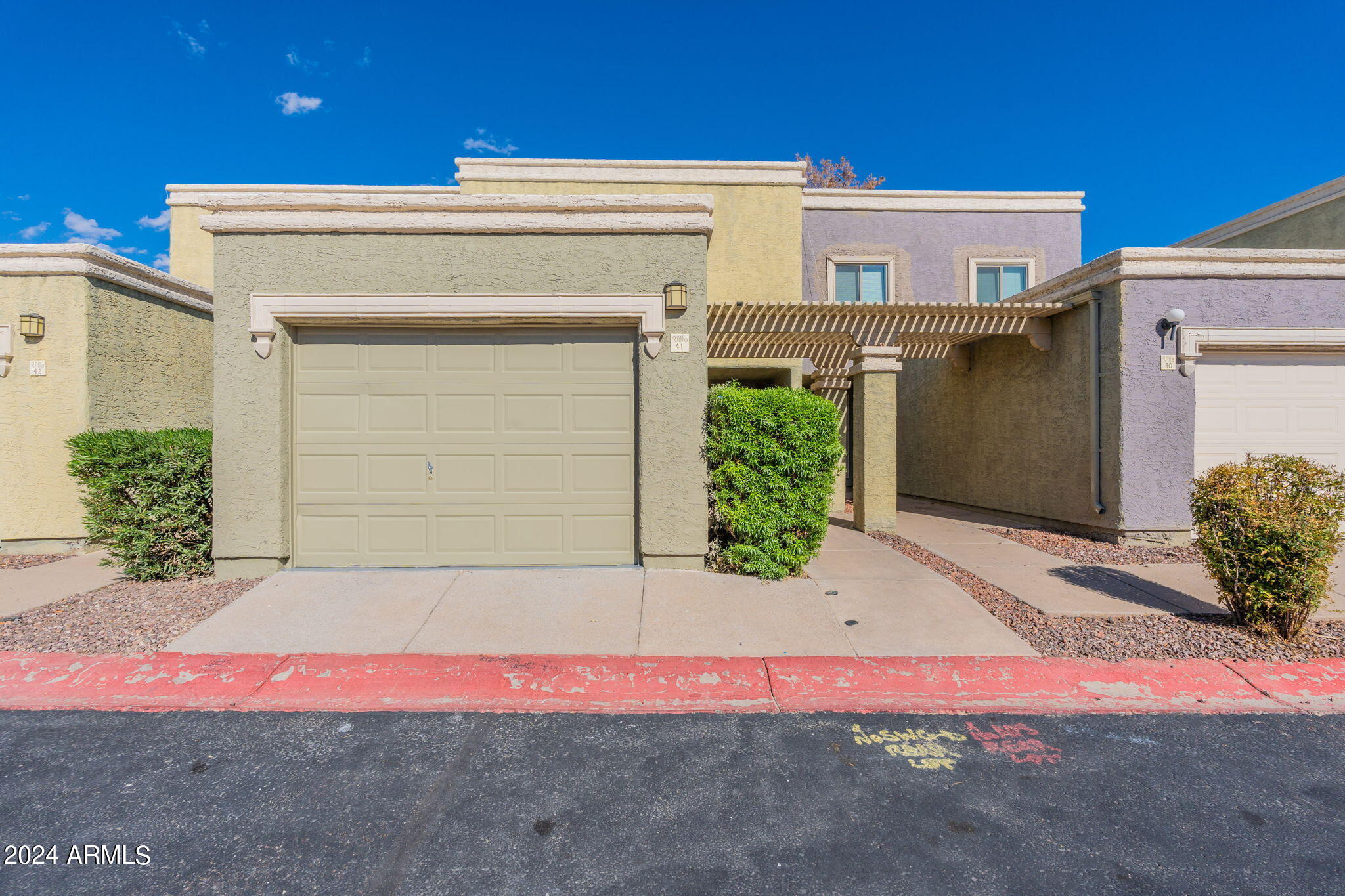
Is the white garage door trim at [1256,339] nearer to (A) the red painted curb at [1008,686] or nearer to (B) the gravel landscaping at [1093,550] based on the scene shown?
(B) the gravel landscaping at [1093,550]

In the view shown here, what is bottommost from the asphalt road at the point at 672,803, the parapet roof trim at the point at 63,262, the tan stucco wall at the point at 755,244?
the asphalt road at the point at 672,803

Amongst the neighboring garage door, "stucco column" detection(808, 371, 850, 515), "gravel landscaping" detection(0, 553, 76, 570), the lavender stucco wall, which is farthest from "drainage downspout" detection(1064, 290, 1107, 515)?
"gravel landscaping" detection(0, 553, 76, 570)

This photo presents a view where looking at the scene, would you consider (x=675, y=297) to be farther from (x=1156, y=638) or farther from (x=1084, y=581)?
(x=1084, y=581)

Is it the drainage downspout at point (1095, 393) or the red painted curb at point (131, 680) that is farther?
the drainage downspout at point (1095, 393)

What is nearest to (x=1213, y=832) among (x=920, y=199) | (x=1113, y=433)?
(x=1113, y=433)

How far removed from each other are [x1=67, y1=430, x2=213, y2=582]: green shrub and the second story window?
11.6 metres

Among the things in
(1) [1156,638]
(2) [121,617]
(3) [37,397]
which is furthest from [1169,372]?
(3) [37,397]

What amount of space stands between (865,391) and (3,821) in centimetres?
873

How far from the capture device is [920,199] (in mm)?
13039

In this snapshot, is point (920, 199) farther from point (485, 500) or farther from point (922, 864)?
point (922, 864)

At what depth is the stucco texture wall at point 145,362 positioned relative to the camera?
285 inches

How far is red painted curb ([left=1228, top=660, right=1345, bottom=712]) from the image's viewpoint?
11.9 ft

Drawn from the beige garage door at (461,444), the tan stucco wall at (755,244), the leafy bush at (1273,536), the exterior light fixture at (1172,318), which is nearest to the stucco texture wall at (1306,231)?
the exterior light fixture at (1172,318)

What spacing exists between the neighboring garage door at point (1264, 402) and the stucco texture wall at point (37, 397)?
14.3m
